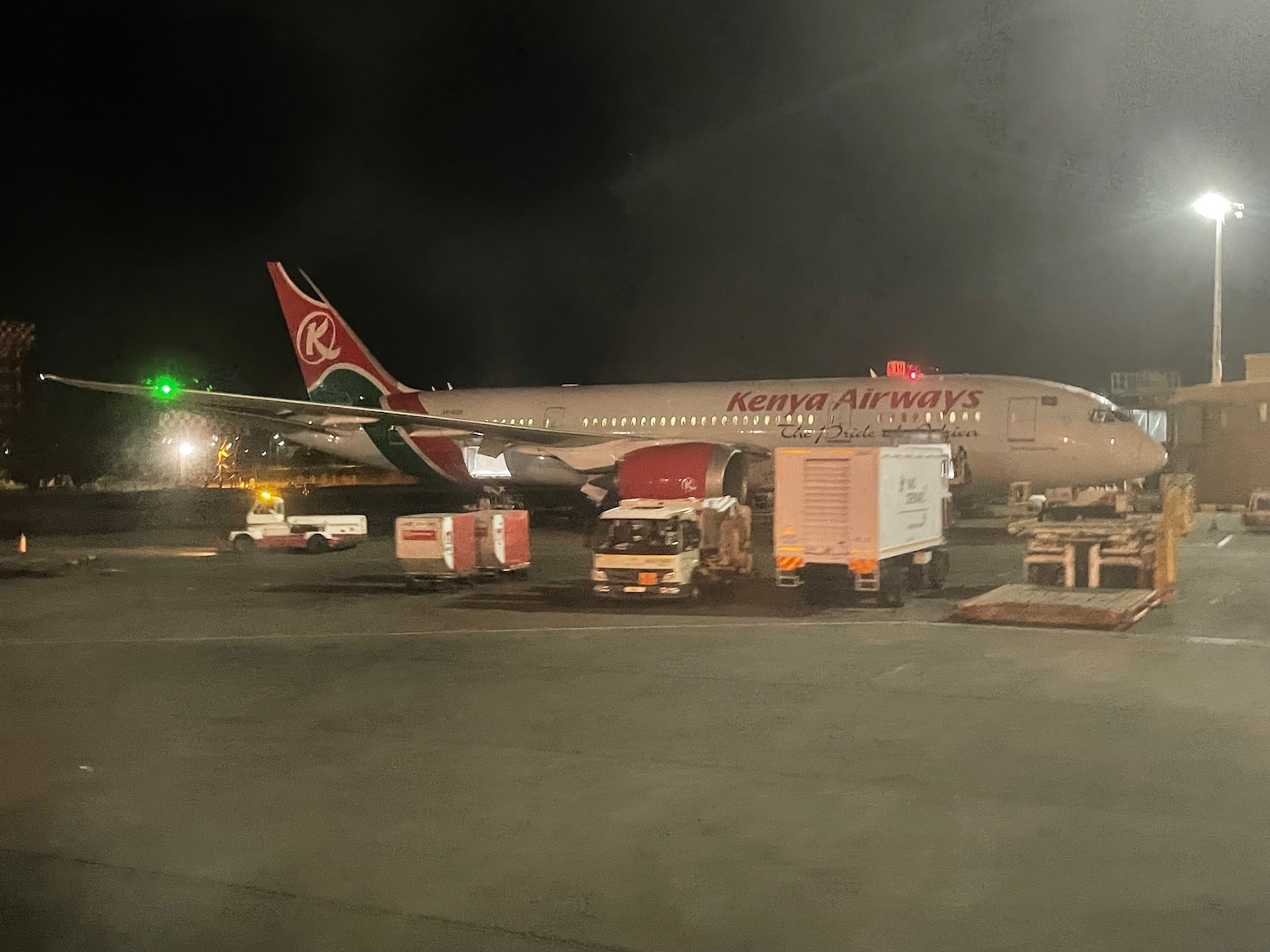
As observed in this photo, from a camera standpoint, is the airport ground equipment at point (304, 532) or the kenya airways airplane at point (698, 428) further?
the kenya airways airplane at point (698, 428)

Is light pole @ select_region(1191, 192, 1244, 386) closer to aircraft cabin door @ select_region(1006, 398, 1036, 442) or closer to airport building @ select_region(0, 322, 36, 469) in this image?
aircraft cabin door @ select_region(1006, 398, 1036, 442)

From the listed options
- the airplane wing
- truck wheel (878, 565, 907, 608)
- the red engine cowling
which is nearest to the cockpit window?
the red engine cowling

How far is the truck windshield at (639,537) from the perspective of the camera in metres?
16.1

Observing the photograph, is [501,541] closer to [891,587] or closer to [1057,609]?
[891,587]

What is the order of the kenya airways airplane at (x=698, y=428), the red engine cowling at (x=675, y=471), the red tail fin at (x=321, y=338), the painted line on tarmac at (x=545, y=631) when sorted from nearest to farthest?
the painted line on tarmac at (x=545, y=631) → the red engine cowling at (x=675, y=471) → the kenya airways airplane at (x=698, y=428) → the red tail fin at (x=321, y=338)

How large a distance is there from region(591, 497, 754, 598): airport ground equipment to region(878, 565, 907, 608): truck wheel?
2.66 metres

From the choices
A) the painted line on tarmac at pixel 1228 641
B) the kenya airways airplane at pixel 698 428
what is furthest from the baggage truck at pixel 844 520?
the kenya airways airplane at pixel 698 428

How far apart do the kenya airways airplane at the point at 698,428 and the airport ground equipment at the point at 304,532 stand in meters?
3.46

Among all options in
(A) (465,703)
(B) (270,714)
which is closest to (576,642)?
(A) (465,703)

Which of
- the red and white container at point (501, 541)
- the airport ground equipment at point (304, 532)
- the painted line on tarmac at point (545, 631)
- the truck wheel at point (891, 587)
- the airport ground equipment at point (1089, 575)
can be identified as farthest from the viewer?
the airport ground equipment at point (304, 532)

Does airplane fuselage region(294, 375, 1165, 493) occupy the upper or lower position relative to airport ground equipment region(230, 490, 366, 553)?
upper

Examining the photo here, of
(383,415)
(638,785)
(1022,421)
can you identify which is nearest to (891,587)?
(638,785)

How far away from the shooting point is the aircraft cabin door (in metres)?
26.9

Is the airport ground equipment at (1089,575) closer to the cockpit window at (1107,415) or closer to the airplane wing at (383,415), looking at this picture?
the cockpit window at (1107,415)
